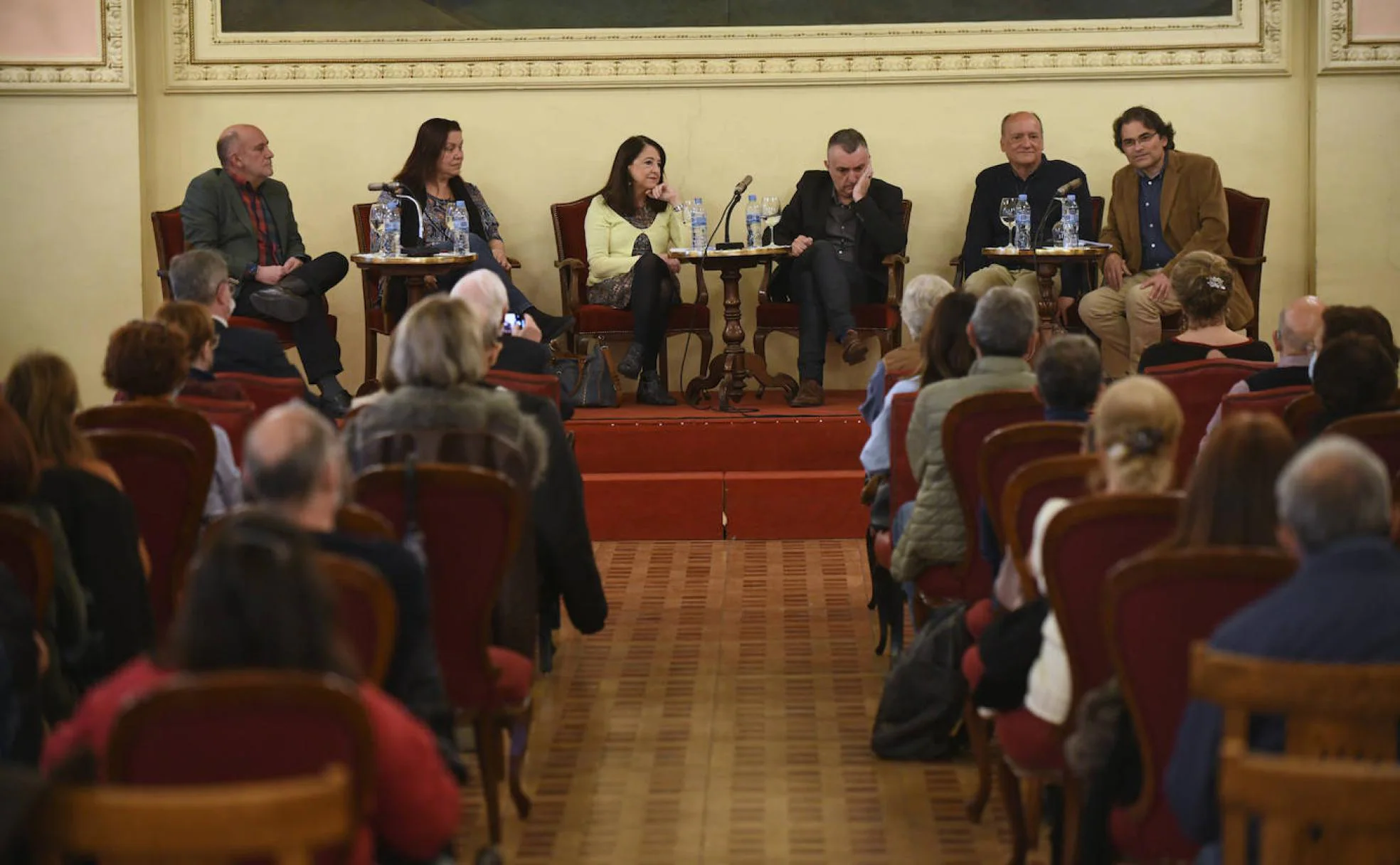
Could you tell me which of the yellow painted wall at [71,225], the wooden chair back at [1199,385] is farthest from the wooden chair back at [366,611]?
the yellow painted wall at [71,225]

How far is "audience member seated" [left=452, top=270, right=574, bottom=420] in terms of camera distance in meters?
4.86

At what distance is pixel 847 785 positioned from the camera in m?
4.16

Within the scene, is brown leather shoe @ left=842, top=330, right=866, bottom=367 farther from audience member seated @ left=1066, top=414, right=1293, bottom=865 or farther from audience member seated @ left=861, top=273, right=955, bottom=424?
audience member seated @ left=1066, top=414, right=1293, bottom=865

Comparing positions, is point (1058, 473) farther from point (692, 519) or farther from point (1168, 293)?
point (1168, 293)

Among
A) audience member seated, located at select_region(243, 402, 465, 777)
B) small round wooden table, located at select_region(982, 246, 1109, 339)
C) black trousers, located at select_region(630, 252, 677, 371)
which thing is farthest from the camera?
black trousers, located at select_region(630, 252, 677, 371)

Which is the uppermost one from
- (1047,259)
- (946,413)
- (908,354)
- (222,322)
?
(1047,259)

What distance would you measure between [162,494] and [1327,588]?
2.52m

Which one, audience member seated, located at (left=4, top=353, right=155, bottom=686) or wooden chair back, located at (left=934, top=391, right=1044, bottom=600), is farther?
wooden chair back, located at (left=934, top=391, right=1044, bottom=600)

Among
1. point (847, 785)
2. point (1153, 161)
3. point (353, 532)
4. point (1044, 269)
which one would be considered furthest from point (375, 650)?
point (1153, 161)

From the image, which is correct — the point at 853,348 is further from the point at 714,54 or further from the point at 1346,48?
the point at 1346,48

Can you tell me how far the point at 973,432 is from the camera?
13.9 ft

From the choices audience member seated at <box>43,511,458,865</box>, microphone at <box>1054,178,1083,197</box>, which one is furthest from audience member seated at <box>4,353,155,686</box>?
microphone at <box>1054,178,1083,197</box>

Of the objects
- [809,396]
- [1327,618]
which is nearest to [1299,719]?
[1327,618]

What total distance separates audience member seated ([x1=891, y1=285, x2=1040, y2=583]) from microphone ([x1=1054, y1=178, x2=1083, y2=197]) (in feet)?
10.4
